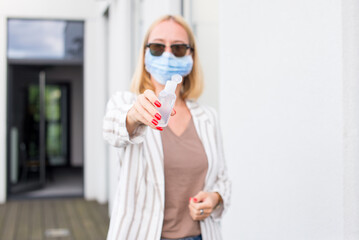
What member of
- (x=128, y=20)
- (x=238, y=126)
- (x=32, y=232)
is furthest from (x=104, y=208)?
(x=238, y=126)

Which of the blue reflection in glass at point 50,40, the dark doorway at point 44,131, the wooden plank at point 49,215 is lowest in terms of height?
the wooden plank at point 49,215

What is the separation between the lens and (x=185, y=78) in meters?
1.79

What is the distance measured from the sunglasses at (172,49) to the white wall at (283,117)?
547 millimetres

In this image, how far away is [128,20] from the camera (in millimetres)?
6059

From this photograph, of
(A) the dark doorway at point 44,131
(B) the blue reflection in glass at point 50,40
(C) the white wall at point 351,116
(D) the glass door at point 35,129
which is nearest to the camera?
(C) the white wall at point 351,116

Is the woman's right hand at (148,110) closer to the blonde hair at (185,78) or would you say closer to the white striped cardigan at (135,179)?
the white striped cardigan at (135,179)

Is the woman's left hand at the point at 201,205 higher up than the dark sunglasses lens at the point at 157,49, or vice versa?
the dark sunglasses lens at the point at 157,49

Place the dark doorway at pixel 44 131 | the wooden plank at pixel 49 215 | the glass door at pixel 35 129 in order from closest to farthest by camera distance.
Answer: the wooden plank at pixel 49 215, the dark doorway at pixel 44 131, the glass door at pixel 35 129

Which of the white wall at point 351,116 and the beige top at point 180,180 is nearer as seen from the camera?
the beige top at point 180,180

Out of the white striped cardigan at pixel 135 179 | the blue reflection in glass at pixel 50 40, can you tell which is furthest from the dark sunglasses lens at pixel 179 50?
the blue reflection in glass at pixel 50 40

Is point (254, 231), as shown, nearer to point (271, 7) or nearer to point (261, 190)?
point (261, 190)

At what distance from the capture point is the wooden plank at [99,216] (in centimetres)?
584

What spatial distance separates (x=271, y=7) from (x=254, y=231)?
1.15 meters

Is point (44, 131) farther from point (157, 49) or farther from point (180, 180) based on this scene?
point (180, 180)
